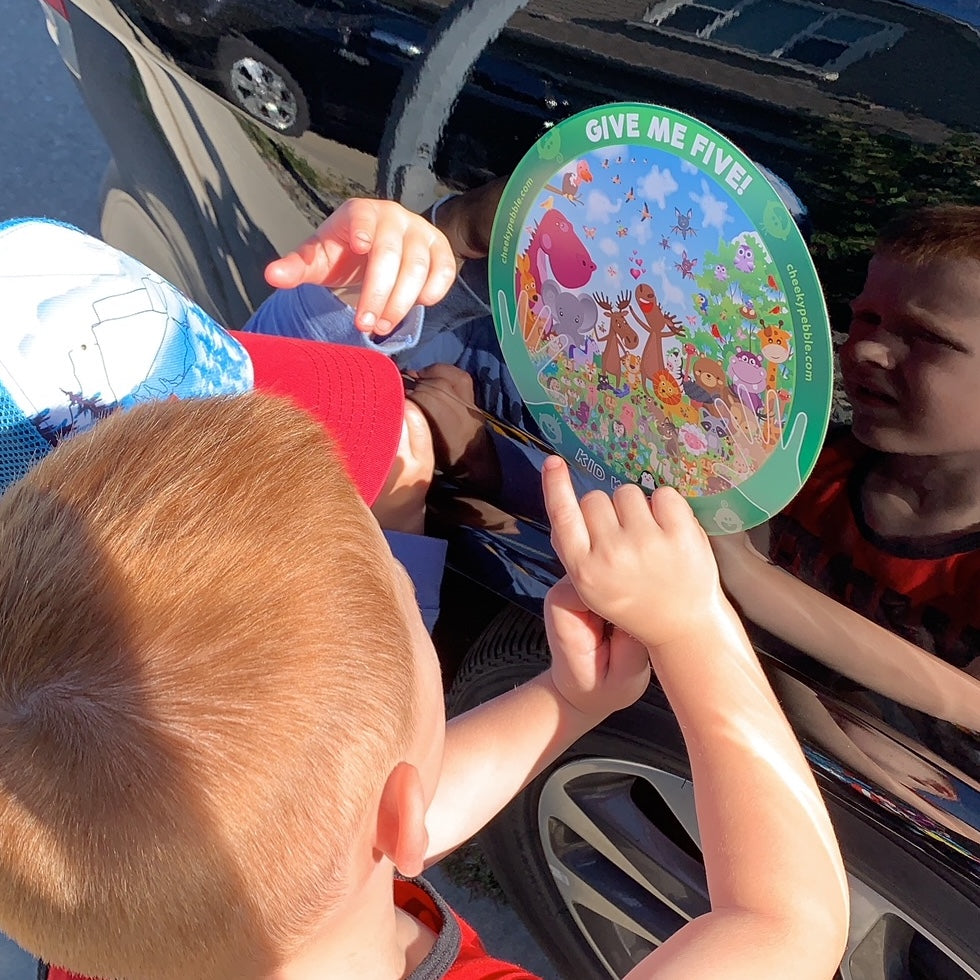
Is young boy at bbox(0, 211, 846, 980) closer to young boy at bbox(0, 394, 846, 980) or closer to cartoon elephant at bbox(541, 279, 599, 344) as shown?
Result: young boy at bbox(0, 394, 846, 980)

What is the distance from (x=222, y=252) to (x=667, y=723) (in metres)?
1.17

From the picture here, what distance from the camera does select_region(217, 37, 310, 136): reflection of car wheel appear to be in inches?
53.4

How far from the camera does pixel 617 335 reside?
106 cm

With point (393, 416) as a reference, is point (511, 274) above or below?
above

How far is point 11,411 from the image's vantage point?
101 centimetres

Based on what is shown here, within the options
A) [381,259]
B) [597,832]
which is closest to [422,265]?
[381,259]

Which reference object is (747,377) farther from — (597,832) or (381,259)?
(597,832)

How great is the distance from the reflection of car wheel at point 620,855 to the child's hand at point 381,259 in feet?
1.57

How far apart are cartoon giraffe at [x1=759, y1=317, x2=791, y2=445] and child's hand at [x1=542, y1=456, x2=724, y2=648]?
137mm

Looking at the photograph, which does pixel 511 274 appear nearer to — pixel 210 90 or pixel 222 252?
pixel 210 90

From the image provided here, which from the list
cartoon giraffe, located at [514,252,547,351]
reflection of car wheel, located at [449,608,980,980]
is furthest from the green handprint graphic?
reflection of car wheel, located at [449,608,980,980]

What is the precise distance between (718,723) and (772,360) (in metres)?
0.39

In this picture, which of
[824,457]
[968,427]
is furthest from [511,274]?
[968,427]

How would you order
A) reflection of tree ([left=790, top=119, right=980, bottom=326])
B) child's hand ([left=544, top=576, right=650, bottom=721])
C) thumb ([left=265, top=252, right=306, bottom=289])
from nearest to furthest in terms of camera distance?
1. reflection of tree ([left=790, top=119, right=980, bottom=326])
2. child's hand ([left=544, top=576, right=650, bottom=721])
3. thumb ([left=265, top=252, right=306, bottom=289])
